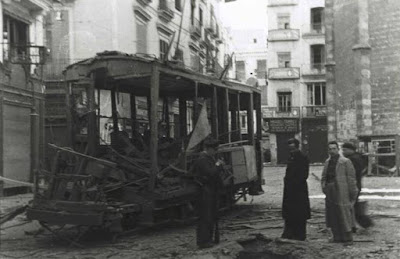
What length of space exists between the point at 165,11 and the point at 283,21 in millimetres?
22798

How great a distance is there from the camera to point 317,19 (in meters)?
44.3

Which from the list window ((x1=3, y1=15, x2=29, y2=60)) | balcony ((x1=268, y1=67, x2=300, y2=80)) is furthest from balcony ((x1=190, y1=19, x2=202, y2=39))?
balcony ((x1=268, y1=67, x2=300, y2=80))

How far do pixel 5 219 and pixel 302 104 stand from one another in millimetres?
36883

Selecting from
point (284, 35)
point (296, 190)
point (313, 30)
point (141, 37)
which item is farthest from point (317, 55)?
point (296, 190)

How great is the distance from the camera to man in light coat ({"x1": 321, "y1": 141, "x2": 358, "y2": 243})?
8.09 meters

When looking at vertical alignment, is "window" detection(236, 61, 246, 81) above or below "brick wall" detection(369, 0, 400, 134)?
above

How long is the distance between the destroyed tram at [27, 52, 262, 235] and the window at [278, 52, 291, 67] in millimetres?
32284

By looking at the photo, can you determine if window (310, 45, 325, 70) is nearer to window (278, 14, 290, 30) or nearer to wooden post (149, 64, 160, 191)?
window (278, 14, 290, 30)

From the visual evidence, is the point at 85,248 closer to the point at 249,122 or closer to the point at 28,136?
the point at 249,122

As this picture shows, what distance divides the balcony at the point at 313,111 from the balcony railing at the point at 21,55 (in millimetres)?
30131

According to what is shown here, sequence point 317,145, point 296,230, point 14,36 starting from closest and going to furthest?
point 296,230, point 14,36, point 317,145

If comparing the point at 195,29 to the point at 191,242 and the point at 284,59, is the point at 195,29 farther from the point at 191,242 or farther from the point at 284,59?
the point at 191,242

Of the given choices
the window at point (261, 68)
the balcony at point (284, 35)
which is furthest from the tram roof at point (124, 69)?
the window at point (261, 68)

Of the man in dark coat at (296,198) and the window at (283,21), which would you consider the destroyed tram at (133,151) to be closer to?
the man in dark coat at (296,198)
